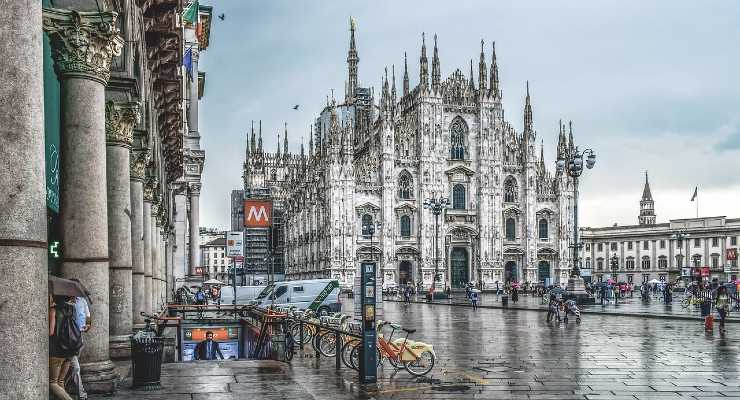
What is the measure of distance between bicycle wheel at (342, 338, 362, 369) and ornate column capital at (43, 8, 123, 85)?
716 centimetres

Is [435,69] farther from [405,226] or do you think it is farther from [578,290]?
[578,290]

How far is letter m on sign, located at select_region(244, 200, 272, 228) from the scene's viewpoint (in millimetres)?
20547

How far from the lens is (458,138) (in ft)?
276

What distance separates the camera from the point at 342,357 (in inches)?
639

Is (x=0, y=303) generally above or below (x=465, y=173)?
below

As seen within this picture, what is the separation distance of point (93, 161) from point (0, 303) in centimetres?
494

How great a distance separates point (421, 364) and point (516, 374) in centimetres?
175

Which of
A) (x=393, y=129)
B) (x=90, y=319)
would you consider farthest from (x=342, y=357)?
(x=393, y=129)

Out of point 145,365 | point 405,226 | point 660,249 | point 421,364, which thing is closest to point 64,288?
point 145,365

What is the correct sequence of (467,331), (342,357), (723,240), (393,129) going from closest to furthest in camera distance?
(342,357)
(467,331)
(393,129)
(723,240)

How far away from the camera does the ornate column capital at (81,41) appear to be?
10055 mm

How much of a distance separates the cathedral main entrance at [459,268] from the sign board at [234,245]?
60487 millimetres

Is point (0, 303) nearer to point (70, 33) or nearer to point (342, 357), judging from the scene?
point (70, 33)

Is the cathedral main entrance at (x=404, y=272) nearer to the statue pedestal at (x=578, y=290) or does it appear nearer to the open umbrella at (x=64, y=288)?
the statue pedestal at (x=578, y=290)
